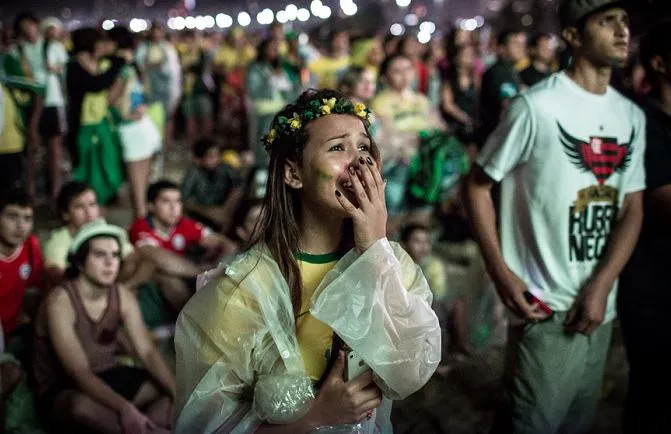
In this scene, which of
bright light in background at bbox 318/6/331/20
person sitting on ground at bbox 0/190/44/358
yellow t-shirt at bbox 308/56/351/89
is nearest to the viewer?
person sitting on ground at bbox 0/190/44/358

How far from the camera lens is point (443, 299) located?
563 cm

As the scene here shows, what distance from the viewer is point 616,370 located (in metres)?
4.90

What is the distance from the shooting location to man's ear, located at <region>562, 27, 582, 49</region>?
303 cm

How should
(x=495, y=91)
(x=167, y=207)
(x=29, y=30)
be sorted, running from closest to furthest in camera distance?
(x=167, y=207) → (x=495, y=91) → (x=29, y=30)

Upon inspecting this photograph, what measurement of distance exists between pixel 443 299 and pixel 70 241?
2644 millimetres

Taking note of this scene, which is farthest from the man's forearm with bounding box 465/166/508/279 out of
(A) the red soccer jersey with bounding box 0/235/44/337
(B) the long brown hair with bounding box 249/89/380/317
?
(A) the red soccer jersey with bounding box 0/235/44/337

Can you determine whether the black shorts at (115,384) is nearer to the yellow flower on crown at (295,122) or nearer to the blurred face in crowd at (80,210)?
the blurred face in crowd at (80,210)

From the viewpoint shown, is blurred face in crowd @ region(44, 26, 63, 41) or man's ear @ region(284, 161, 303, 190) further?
blurred face in crowd @ region(44, 26, 63, 41)

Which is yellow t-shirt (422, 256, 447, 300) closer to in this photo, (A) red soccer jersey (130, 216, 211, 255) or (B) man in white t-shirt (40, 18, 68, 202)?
(A) red soccer jersey (130, 216, 211, 255)

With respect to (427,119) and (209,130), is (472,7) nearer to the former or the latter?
(209,130)

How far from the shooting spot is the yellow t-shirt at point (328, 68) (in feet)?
33.1

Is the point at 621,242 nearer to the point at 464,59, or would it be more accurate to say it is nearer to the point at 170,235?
the point at 170,235

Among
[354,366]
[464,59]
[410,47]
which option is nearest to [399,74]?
[464,59]

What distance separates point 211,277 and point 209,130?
38.9ft
